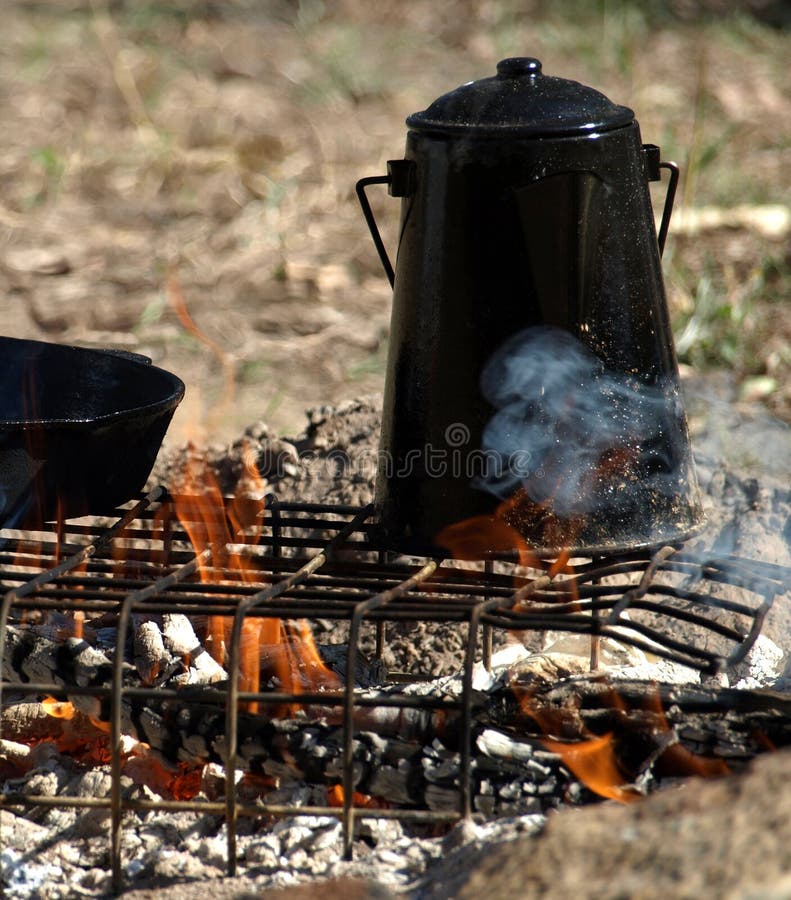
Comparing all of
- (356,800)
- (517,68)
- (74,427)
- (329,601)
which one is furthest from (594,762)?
(517,68)

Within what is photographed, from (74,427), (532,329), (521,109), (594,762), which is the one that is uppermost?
(521,109)

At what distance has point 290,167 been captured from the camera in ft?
22.1

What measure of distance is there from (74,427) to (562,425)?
86 centimetres

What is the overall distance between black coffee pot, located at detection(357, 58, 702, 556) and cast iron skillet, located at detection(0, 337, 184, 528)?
0.50 meters

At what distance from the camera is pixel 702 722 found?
1.98 m

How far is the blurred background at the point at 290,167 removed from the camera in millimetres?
4820

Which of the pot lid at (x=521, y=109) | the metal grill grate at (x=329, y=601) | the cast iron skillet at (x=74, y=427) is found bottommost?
the metal grill grate at (x=329, y=601)

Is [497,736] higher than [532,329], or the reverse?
[532,329]

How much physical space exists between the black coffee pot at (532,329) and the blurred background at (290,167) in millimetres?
1879

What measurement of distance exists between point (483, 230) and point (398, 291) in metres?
0.25

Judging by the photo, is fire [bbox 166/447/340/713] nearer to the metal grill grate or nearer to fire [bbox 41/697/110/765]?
the metal grill grate

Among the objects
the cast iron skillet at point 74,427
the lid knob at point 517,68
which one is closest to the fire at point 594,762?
the cast iron skillet at point 74,427

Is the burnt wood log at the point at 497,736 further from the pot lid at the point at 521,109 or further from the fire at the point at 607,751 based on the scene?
the pot lid at the point at 521,109

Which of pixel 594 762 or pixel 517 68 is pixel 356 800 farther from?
pixel 517 68
